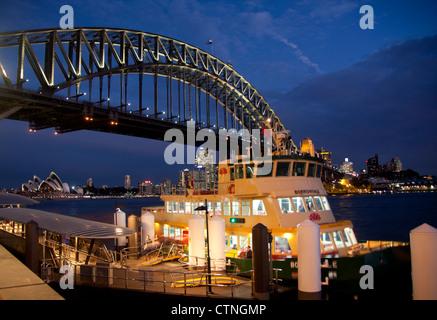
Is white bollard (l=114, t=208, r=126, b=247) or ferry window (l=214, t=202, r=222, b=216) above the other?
ferry window (l=214, t=202, r=222, b=216)

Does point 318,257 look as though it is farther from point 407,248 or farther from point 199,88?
point 199,88

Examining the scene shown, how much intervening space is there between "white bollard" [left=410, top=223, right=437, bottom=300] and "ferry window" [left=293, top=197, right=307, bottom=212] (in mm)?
6626

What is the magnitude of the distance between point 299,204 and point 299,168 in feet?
6.27

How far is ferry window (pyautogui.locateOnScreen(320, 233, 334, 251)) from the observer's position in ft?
51.8

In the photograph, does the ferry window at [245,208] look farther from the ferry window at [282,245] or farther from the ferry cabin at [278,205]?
the ferry window at [282,245]

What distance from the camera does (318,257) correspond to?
38.1ft

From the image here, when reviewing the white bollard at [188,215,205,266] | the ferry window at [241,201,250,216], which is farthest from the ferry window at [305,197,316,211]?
the white bollard at [188,215,205,266]

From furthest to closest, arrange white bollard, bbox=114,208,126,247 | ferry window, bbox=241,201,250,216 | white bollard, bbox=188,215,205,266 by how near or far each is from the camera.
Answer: white bollard, bbox=114,208,126,247 → ferry window, bbox=241,201,250,216 → white bollard, bbox=188,215,205,266

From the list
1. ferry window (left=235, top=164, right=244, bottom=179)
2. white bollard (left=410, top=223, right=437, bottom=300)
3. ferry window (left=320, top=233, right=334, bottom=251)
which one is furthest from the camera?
ferry window (left=235, top=164, right=244, bottom=179)

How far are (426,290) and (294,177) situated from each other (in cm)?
816

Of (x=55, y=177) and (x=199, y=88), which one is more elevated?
(x=199, y=88)

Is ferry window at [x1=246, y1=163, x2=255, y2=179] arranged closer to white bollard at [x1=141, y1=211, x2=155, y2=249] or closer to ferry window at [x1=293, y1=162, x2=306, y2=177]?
ferry window at [x1=293, y1=162, x2=306, y2=177]
